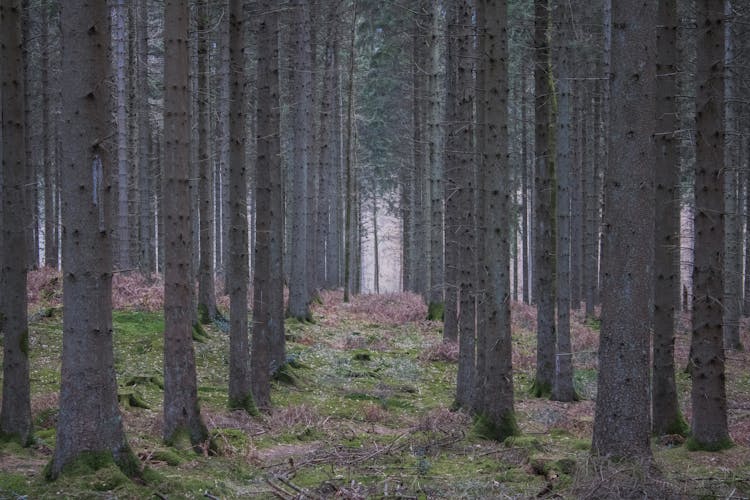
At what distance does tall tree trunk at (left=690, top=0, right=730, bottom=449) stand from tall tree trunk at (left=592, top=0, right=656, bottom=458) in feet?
7.77

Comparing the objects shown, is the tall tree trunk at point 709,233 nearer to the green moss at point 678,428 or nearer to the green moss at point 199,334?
the green moss at point 678,428

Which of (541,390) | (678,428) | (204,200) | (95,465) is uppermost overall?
(204,200)

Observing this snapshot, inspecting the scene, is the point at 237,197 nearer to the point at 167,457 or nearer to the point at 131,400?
the point at 131,400

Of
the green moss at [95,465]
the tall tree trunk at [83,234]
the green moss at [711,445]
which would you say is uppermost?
the tall tree trunk at [83,234]

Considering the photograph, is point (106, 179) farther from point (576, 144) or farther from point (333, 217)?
A: point (333, 217)

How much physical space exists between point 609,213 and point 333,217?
89.3ft

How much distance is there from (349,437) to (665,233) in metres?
5.54

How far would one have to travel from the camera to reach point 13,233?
785 cm

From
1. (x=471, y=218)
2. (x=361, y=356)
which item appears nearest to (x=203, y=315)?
(x=361, y=356)

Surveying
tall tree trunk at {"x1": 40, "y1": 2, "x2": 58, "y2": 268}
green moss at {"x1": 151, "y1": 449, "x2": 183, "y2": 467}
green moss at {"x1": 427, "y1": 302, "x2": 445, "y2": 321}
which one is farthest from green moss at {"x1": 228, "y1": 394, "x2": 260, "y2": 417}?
tall tree trunk at {"x1": 40, "y1": 2, "x2": 58, "y2": 268}

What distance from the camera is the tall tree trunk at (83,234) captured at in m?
6.49

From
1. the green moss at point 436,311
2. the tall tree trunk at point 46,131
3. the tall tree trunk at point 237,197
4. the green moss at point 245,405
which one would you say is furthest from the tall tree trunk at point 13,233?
the green moss at point 436,311

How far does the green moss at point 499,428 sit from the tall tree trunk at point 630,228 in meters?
3.22

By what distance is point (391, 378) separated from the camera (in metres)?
16.1
